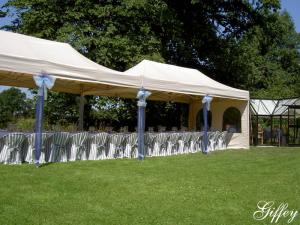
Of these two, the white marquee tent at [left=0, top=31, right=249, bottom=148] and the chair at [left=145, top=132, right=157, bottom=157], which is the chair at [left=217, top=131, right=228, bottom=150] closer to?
the white marquee tent at [left=0, top=31, right=249, bottom=148]

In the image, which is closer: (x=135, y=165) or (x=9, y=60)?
(x=9, y=60)

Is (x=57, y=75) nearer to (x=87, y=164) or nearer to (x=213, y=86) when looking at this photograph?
(x=87, y=164)

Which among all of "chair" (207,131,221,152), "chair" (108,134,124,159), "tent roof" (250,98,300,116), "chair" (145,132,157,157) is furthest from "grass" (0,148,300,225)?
"tent roof" (250,98,300,116)

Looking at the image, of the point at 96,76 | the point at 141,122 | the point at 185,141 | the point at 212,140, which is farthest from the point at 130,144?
the point at 212,140

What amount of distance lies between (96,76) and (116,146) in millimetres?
2094

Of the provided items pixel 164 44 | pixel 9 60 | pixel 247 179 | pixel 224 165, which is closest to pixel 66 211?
pixel 247 179

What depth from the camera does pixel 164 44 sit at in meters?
22.0

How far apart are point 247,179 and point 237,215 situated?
311 centimetres

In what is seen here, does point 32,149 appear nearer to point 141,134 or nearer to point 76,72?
point 76,72

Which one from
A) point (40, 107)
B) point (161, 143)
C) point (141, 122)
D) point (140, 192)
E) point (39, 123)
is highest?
point (40, 107)

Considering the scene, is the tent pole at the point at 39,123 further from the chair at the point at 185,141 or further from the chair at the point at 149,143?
the chair at the point at 185,141

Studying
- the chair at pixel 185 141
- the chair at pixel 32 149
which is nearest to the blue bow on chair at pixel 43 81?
the chair at pixel 32 149

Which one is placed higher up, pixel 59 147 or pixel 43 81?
pixel 43 81

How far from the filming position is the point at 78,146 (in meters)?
11.0
